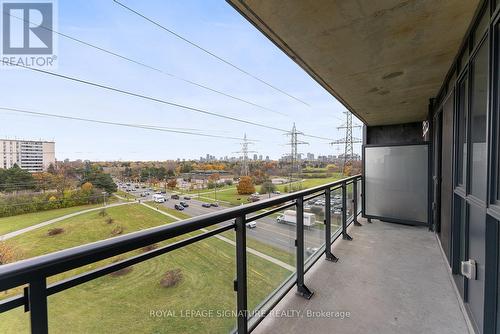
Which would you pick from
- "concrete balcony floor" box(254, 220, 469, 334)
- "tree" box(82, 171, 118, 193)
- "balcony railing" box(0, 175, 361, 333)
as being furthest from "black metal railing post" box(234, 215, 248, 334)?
"tree" box(82, 171, 118, 193)

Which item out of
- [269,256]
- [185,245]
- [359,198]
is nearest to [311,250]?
[269,256]

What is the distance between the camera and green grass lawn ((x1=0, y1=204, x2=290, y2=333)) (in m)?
0.80

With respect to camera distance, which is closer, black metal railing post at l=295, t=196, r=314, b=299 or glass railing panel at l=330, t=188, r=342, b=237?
black metal railing post at l=295, t=196, r=314, b=299

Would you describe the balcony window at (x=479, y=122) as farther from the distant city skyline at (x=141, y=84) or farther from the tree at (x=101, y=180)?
the tree at (x=101, y=180)

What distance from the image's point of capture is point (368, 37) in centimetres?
191

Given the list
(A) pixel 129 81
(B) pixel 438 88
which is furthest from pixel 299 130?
(B) pixel 438 88

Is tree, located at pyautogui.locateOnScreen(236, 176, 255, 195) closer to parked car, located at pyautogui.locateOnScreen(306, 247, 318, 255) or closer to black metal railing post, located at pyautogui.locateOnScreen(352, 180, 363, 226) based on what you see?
black metal railing post, located at pyautogui.locateOnScreen(352, 180, 363, 226)

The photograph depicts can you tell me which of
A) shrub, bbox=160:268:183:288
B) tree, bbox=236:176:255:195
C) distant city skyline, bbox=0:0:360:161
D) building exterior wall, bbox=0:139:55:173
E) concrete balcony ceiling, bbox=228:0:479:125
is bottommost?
tree, bbox=236:176:255:195

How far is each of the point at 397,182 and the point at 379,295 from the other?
3.25 meters

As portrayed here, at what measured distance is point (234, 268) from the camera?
1.55 m

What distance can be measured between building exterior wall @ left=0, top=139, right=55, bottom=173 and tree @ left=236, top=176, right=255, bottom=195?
23.6ft

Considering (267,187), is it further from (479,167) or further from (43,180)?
(479,167)

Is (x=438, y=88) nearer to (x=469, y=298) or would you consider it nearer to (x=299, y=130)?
(x=469, y=298)

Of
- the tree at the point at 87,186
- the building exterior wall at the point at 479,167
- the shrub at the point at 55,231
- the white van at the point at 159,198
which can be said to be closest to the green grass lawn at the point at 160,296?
the building exterior wall at the point at 479,167
